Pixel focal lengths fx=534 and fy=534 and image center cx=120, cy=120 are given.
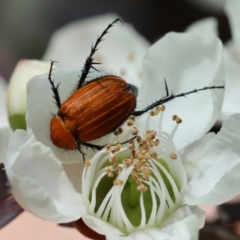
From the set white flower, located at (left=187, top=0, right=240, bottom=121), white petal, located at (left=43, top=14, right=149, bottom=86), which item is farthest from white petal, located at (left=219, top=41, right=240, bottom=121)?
white petal, located at (left=43, top=14, right=149, bottom=86)

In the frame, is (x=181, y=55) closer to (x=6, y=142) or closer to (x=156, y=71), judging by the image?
(x=156, y=71)

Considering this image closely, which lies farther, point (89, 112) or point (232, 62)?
point (232, 62)

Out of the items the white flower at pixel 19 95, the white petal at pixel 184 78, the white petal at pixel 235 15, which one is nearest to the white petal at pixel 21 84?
the white flower at pixel 19 95

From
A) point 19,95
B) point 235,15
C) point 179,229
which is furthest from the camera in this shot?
point 235,15

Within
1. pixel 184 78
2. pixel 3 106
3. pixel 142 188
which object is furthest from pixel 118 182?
pixel 3 106

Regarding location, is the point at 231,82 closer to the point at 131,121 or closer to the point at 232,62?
the point at 232,62

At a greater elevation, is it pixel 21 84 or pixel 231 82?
pixel 21 84

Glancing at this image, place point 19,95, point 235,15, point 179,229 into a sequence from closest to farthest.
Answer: point 179,229 → point 19,95 → point 235,15

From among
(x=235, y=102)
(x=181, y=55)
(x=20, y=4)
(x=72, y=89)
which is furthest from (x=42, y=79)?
(x=20, y=4)
